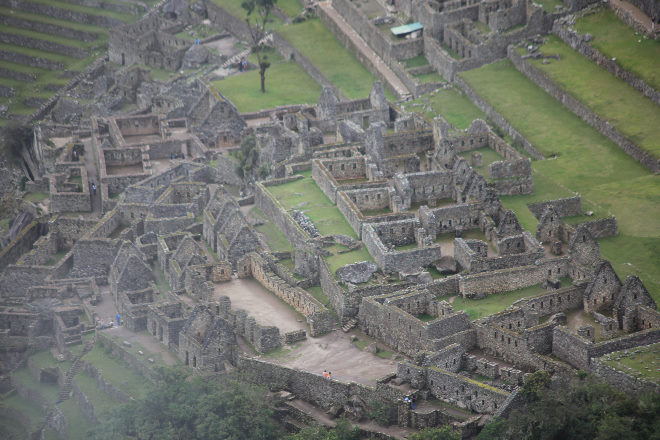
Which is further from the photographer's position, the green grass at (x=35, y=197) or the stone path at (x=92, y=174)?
the green grass at (x=35, y=197)

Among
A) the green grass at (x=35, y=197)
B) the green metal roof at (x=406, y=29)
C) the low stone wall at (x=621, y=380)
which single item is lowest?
the low stone wall at (x=621, y=380)

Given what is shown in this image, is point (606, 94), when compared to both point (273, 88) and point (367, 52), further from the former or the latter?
point (273, 88)

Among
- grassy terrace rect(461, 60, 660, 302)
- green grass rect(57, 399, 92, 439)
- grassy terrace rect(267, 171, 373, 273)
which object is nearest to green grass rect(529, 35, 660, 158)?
grassy terrace rect(461, 60, 660, 302)

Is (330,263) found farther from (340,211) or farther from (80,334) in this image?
(80,334)

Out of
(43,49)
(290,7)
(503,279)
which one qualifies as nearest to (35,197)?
(290,7)

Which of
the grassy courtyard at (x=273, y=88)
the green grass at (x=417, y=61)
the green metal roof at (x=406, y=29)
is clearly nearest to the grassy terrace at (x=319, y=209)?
the grassy courtyard at (x=273, y=88)

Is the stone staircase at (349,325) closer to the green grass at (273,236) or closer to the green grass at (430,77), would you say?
the green grass at (273,236)
